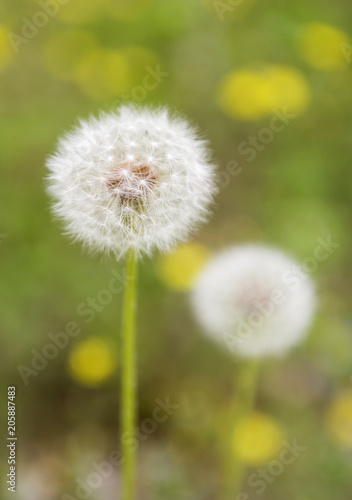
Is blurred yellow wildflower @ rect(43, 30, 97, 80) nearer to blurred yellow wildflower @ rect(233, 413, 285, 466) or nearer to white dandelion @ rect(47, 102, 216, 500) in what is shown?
white dandelion @ rect(47, 102, 216, 500)

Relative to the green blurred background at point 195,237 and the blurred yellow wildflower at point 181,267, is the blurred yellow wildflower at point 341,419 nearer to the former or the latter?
the green blurred background at point 195,237

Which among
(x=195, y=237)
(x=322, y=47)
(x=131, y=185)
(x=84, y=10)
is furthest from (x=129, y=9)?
(x=131, y=185)

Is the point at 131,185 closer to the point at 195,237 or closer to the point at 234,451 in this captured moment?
the point at 234,451

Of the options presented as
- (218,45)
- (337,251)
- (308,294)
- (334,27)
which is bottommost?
(308,294)

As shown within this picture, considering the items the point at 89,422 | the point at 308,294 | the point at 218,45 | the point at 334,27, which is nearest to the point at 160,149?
the point at 308,294

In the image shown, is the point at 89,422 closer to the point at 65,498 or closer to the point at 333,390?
the point at 65,498

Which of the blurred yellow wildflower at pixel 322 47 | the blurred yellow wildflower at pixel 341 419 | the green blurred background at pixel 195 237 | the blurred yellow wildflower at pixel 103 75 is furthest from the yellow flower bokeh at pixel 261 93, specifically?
the blurred yellow wildflower at pixel 341 419
